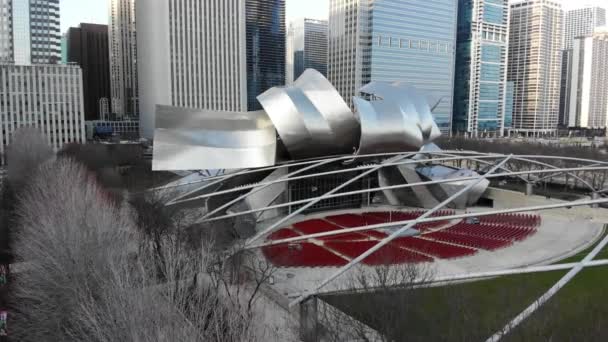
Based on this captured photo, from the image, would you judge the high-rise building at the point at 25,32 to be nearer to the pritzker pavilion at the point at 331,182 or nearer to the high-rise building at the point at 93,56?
the pritzker pavilion at the point at 331,182

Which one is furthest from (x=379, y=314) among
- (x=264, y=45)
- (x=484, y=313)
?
(x=264, y=45)

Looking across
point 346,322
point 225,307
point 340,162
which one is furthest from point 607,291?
point 340,162

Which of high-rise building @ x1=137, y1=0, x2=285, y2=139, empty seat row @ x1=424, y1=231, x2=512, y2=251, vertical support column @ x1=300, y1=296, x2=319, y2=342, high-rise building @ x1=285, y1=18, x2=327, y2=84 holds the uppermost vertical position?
high-rise building @ x1=285, y1=18, x2=327, y2=84

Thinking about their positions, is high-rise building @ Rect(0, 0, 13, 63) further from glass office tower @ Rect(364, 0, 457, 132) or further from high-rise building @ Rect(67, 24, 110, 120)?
high-rise building @ Rect(67, 24, 110, 120)

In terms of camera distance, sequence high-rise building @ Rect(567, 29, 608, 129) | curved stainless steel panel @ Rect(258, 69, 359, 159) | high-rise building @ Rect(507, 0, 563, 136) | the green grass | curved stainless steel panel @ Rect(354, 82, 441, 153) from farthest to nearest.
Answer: high-rise building @ Rect(567, 29, 608, 129) < high-rise building @ Rect(507, 0, 563, 136) < curved stainless steel panel @ Rect(354, 82, 441, 153) < curved stainless steel panel @ Rect(258, 69, 359, 159) < the green grass

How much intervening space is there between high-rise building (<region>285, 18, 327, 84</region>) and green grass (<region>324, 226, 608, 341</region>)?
17351 cm

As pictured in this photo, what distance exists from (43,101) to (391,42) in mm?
69041

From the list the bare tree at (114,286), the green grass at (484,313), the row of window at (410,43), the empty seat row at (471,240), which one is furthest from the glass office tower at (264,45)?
the green grass at (484,313)

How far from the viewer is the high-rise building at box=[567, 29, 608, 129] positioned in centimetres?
15100

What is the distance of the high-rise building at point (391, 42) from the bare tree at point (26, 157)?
2786 inches

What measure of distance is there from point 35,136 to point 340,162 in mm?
32533

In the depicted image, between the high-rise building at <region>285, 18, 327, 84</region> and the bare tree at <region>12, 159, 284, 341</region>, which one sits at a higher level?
the high-rise building at <region>285, 18, 327, 84</region>

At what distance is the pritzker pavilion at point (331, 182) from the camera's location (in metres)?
23.9

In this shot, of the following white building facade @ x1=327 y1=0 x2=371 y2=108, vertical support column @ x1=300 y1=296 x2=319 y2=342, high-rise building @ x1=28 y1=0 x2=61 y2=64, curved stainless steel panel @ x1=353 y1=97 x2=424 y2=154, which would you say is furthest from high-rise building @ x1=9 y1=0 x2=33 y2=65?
vertical support column @ x1=300 y1=296 x2=319 y2=342
